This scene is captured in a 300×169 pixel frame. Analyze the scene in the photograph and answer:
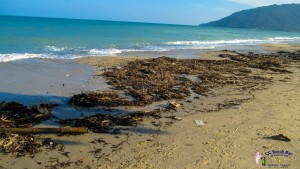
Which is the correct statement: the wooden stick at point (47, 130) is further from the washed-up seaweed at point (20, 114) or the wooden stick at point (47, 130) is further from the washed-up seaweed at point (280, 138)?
the washed-up seaweed at point (280, 138)

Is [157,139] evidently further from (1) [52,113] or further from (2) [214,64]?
(2) [214,64]

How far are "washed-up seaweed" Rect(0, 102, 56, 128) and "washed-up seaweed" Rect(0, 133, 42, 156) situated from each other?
2.14 feet

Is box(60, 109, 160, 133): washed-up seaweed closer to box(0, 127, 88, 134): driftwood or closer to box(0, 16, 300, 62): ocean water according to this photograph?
box(0, 127, 88, 134): driftwood

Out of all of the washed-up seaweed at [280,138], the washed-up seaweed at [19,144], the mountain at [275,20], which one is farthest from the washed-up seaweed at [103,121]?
the mountain at [275,20]

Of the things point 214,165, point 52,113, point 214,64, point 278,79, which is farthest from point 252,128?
point 214,64

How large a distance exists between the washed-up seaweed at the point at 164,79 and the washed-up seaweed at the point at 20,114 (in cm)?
101

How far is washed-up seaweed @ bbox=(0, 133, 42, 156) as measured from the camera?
16.6 ft

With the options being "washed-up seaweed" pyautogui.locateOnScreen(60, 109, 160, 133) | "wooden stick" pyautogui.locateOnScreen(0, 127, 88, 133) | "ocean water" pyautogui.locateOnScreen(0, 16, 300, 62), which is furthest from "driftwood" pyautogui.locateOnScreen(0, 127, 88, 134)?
"ocean water" pyautogui.locateOnScreen(0, 16, 300, 62)

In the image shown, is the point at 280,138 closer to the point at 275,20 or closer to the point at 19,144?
the point at 19,144

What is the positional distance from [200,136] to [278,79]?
7367mm

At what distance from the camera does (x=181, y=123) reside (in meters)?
6.74

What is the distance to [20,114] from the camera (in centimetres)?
675

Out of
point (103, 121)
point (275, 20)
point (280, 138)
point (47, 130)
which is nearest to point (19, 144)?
point (47, 130)

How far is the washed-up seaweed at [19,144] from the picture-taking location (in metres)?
5.07
